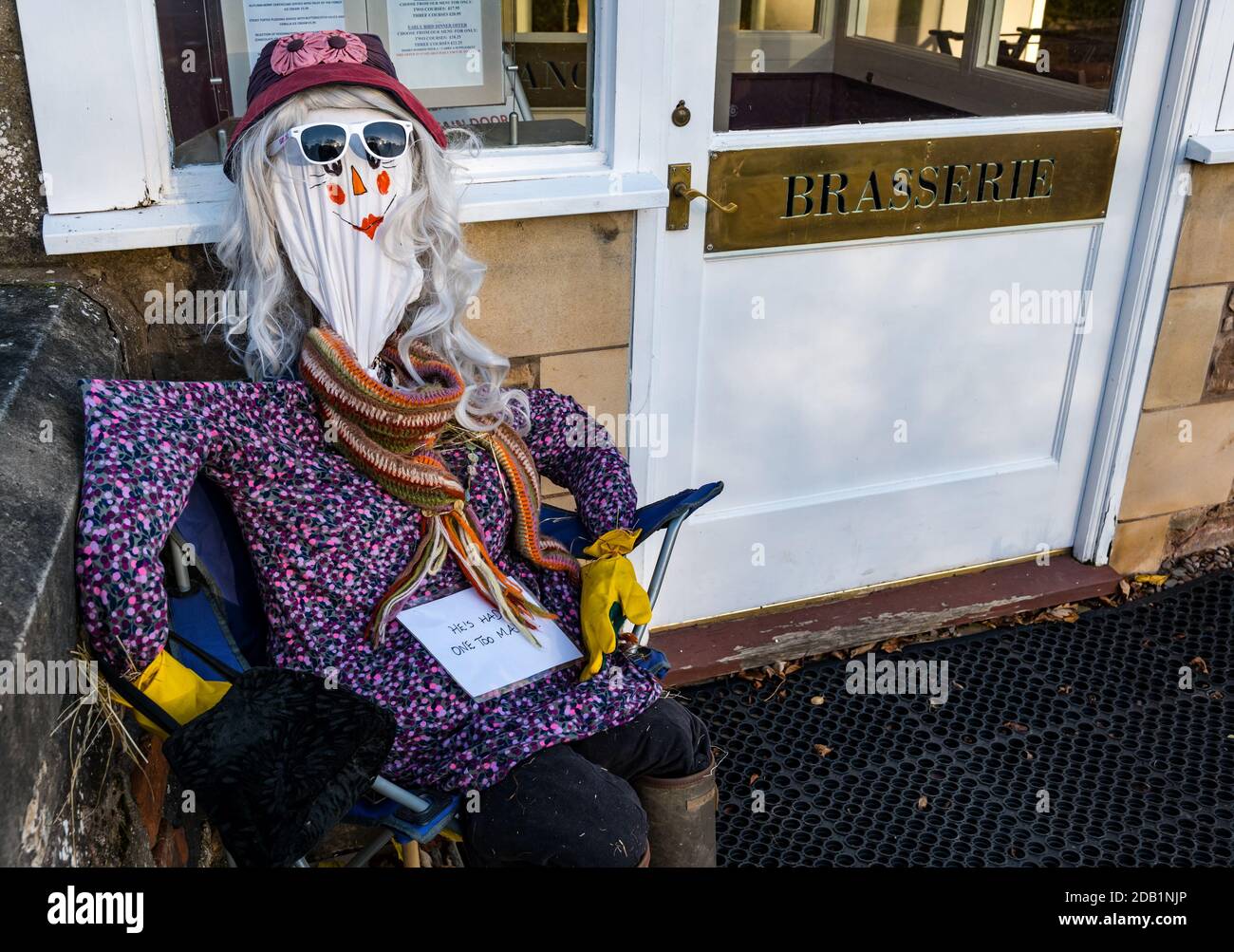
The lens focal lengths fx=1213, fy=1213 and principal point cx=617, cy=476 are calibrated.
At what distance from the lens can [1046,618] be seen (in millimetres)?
3760

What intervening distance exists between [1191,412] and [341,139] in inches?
114

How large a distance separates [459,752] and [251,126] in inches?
44.8

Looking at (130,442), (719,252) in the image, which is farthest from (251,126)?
(719,252)

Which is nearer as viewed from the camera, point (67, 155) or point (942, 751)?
point (67, 155)

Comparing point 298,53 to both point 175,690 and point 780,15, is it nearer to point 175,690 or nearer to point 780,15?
point 175,690

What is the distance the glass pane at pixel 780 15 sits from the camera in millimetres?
2910

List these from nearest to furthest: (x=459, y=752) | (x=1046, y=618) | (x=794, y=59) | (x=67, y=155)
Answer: (x=459, y=752) < (x=67, y=155) < (x=794, y=59) < (x=1046, y=618)

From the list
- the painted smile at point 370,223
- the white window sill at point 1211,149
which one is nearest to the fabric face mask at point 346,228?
the painted smile at point 370,223

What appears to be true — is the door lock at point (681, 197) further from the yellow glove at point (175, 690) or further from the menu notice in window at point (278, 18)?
the yellow glove at point (175, 690)

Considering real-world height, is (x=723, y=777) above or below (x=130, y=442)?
below

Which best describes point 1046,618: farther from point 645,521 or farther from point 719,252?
point 645,521

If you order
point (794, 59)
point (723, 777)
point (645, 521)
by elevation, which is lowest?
point (723, 777)

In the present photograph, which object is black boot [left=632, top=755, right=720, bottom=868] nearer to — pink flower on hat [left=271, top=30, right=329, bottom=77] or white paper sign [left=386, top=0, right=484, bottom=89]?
pink flower on hat [left=271, top=30, right=329, bottom=77]

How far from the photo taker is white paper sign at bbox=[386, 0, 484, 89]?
2.61 meters
